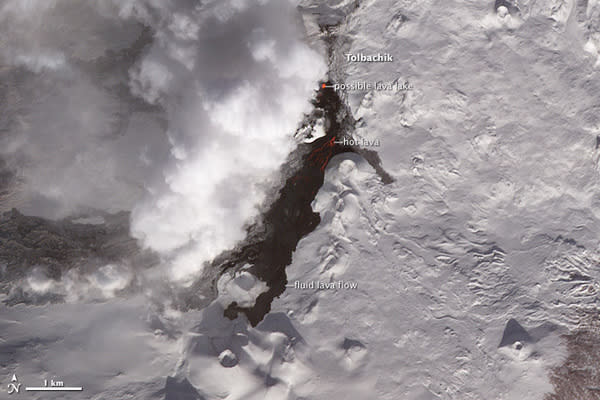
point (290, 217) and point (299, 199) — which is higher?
point (299, 199)

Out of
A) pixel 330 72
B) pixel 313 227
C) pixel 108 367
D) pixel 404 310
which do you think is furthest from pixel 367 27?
pixel 108 367

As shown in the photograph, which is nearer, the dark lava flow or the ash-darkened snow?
the ash-darkened snow

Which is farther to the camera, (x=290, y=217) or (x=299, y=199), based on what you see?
(x=299, y=199)

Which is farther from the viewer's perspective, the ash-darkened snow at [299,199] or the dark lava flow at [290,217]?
the dark lava flow at [290,217]
